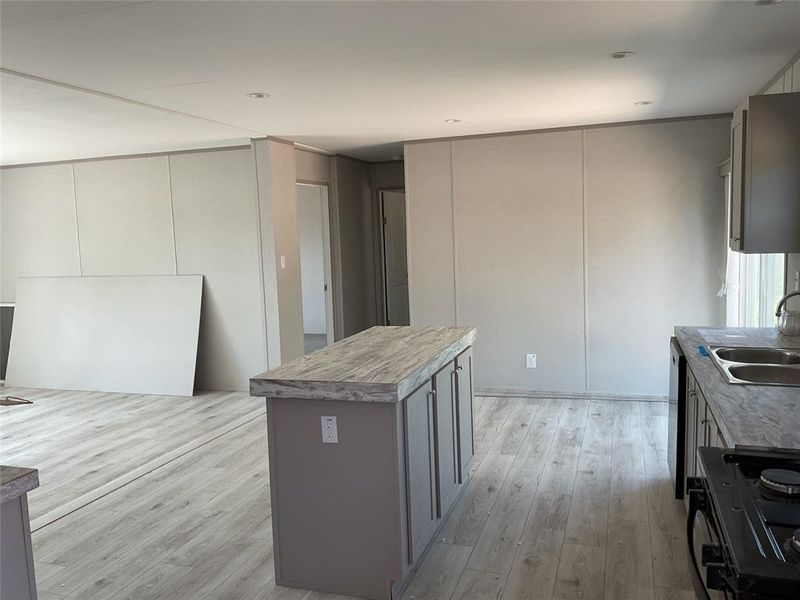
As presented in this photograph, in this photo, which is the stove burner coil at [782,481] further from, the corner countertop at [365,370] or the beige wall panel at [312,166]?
the beige wall panel at [312,166]

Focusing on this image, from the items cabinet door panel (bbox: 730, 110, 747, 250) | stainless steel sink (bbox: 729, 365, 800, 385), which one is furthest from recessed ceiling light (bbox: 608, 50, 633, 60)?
stainless steel sink (bbox: 729, 365, 800, 385)

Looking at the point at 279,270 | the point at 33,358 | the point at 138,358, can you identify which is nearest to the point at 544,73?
the point at 279,270

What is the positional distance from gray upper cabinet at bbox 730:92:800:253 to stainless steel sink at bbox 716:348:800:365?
0.48 m

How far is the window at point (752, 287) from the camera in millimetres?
4125

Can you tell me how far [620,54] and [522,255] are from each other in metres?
2.56

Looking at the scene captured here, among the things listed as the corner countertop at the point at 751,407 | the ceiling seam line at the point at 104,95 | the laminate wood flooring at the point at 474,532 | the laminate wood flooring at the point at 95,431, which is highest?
the ceiling seam line at the point at 104,95

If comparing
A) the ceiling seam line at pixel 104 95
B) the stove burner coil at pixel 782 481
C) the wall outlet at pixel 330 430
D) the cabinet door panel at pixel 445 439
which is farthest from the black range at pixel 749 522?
the ceiling seam line at pixel 104 95

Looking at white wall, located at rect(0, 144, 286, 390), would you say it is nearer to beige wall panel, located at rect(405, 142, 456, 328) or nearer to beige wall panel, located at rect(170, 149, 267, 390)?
beige wall panel, located at rect(170, 149, 267, 390)

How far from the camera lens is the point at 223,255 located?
244 inches

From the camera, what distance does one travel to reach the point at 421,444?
2.81 metres

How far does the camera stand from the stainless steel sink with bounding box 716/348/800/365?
9.63 ft

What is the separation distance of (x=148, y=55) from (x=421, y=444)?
2.26 m

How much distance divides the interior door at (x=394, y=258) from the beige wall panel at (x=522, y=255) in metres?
2.19

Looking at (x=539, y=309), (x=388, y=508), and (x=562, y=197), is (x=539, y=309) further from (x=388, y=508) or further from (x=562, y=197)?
(x=388, y=508)
